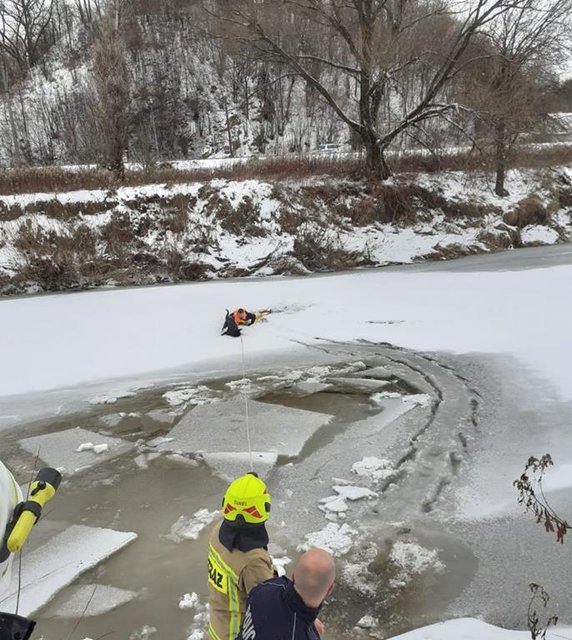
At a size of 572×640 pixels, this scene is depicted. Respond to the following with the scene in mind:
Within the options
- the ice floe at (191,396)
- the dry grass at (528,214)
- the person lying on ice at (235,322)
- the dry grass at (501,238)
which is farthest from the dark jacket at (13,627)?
the dry grass at (528,214)

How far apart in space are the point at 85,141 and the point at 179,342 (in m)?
21.8

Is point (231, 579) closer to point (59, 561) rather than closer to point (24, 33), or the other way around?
point (59, 561)

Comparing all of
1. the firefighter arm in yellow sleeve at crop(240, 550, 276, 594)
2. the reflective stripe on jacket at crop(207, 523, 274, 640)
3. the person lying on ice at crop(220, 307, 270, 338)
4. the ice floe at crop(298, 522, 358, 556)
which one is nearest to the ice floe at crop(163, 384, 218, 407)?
the person lying on ice at crop(220, 307, 270, 338)

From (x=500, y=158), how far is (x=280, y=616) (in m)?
19.4

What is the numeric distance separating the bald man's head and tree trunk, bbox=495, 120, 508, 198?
17665mm

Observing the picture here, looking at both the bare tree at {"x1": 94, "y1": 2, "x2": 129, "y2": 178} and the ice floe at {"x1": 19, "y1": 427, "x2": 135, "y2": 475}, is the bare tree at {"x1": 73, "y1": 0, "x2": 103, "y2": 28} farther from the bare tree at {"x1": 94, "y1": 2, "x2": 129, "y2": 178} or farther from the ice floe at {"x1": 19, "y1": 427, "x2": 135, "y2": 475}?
the ice floe at {"x1": 19, "y1": 427, "x2": 135, "y2": 475}

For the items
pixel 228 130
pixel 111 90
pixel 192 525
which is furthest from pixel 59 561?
pixel 228 130

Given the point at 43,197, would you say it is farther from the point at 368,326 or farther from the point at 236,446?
the point at 236,446

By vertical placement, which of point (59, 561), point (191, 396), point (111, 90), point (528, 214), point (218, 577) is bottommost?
point (191, 396)

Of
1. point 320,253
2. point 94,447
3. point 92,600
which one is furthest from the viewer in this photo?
point 320,253

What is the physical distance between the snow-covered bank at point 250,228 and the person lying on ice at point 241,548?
13113 millimetres

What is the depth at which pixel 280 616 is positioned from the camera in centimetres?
177

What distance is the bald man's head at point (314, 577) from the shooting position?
1.66 meters

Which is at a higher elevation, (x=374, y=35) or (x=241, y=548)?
(x=374, y=35)
